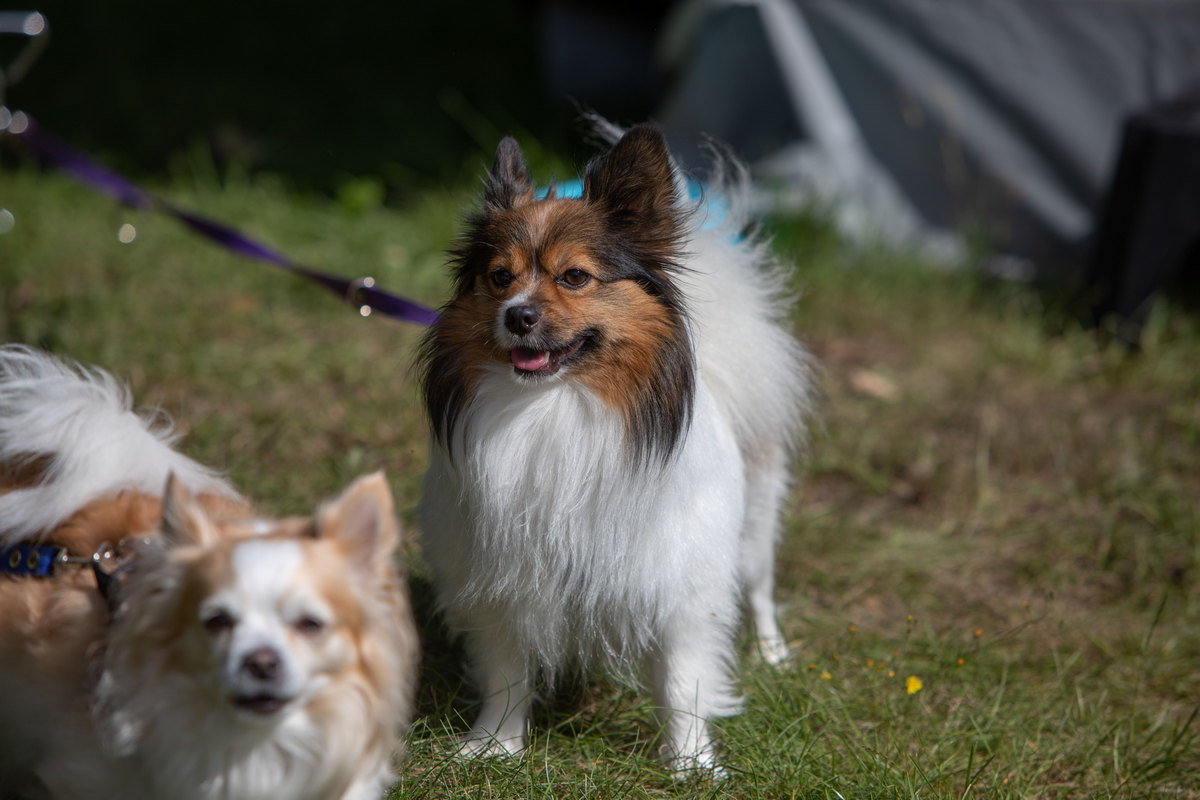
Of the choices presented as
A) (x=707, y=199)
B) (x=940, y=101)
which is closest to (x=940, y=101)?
(x=940, y=101)

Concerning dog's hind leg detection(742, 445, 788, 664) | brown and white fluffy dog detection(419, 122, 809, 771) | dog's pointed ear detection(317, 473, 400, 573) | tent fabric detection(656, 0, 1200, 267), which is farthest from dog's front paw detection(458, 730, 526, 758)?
tent fabric detection(656, 0, 1200, 267)

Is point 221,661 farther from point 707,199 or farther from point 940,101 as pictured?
point 940,101

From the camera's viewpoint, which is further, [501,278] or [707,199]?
[707,199]

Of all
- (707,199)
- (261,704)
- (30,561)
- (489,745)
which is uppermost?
(707,199)

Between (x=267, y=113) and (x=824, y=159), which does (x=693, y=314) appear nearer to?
(x=824, y=159)

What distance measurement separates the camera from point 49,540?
2.12 meters

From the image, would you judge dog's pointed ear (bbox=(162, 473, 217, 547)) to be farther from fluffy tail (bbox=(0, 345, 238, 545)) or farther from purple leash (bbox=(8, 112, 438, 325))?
purple leash (bbox=(8, 112, 438, 325))

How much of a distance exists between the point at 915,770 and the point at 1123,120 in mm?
4411

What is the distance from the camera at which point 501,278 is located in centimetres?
225

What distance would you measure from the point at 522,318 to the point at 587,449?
1.08 ft

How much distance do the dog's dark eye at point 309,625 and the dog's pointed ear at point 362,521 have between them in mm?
127

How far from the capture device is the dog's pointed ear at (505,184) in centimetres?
235

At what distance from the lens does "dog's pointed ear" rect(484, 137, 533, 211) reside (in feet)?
7.72

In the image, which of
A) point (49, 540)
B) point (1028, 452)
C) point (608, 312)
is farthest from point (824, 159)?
point (49, 540)
